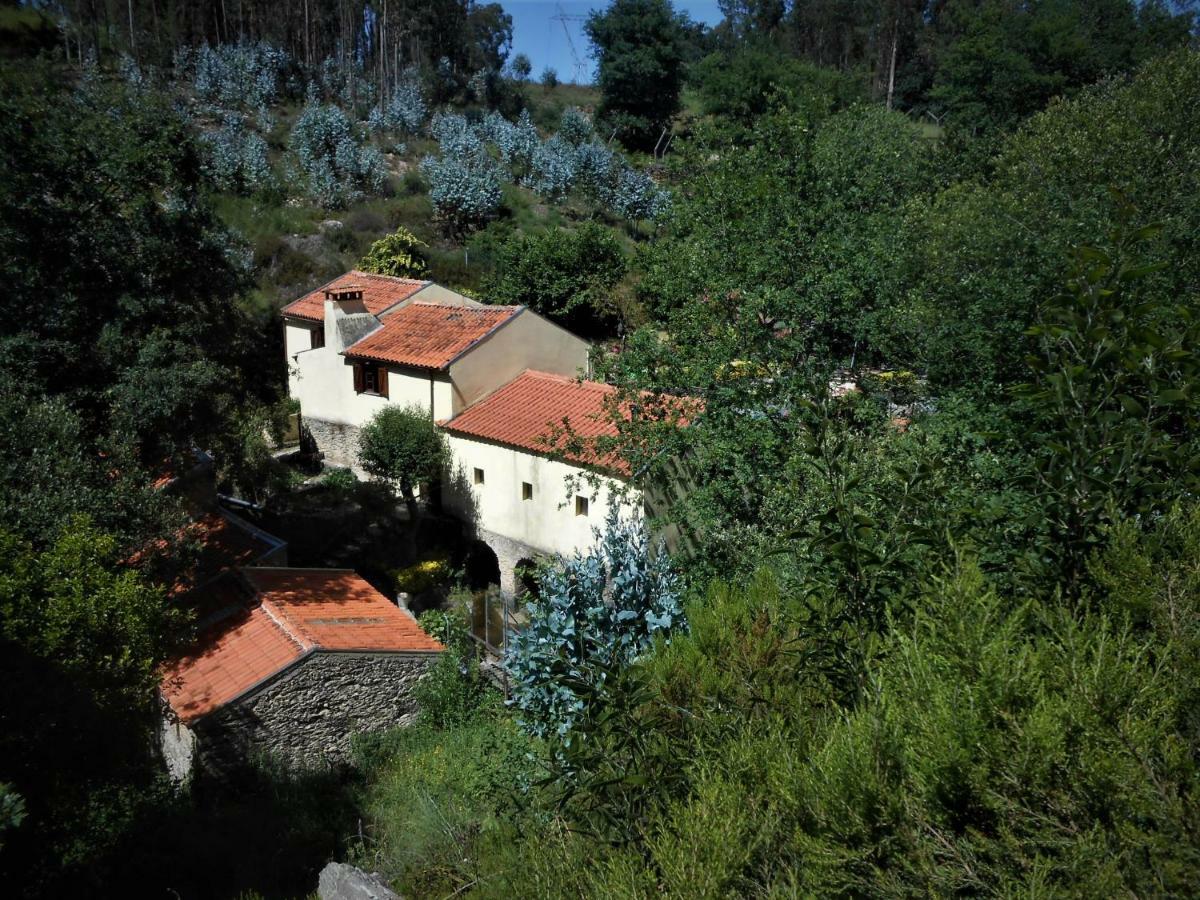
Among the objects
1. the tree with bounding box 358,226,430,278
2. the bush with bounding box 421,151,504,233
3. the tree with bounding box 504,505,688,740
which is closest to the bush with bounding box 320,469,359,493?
the tree with bounding box 358,226,430,278

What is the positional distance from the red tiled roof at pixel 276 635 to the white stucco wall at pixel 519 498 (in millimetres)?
3193

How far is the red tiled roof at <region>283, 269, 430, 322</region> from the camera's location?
24152mm

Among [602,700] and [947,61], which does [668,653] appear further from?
[947,61]

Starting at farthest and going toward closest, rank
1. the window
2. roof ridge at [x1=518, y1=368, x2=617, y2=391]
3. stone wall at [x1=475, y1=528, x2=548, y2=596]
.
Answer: the window < roof ridge at [x1=518, y1=368, x2=617, y2=391] < stone wall at [x1=475, y1=528, x2=548, y2=596]

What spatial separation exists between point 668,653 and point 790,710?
1.25 metres

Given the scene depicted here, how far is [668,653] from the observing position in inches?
265

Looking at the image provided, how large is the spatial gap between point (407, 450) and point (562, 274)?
1255cm

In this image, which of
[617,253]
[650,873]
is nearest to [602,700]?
[650,873]

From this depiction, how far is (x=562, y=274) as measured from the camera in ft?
98.5

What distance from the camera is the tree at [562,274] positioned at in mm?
29969

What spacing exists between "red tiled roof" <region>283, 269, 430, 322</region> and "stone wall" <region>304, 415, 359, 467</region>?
2.98 meters

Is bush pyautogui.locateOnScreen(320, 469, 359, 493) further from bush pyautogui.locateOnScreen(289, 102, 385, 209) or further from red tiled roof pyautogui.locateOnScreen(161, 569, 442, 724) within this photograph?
bush pyautogui.locateOnScreen(289, 102, 385, 209)

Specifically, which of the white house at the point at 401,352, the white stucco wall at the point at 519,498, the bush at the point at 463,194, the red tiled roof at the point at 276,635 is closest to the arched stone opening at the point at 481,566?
the white stucco wall at the point at 519,498

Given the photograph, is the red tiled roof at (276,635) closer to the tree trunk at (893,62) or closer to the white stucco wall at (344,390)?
the white stucco wall at (344,390)
